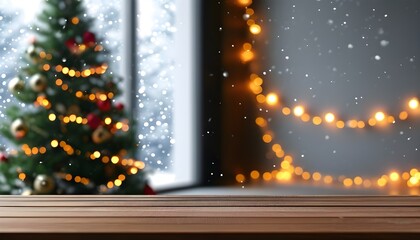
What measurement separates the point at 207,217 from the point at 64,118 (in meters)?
2.47

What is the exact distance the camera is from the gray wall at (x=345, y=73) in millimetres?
4543

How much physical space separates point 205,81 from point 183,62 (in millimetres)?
210

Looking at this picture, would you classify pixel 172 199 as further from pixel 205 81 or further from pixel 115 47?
pixel 205 81

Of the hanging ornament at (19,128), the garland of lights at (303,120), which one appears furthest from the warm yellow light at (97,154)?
the garland of lights at (303,120)

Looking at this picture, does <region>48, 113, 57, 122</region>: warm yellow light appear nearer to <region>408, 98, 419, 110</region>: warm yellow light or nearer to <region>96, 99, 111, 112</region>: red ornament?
<region>96, 99, 111, 112</region>: red ornament

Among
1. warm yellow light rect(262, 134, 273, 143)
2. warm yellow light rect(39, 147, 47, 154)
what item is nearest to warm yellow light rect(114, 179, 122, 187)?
warm yellow light rect(39, 147, 47, 154)

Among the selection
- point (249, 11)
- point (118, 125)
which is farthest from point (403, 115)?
point (118, 125)

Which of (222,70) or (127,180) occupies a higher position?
(222,70)

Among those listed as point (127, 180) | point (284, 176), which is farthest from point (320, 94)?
point (127, 180)

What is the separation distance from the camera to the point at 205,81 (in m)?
4.89

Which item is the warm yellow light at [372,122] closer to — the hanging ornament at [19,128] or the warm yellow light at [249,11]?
the warm yellow light at [249,11]

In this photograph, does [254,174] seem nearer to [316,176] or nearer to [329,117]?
[316,176]

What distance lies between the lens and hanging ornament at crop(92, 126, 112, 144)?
10.9 feet
